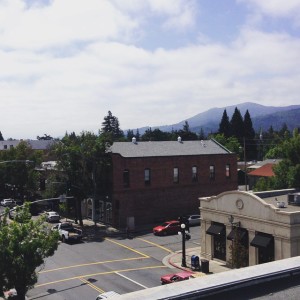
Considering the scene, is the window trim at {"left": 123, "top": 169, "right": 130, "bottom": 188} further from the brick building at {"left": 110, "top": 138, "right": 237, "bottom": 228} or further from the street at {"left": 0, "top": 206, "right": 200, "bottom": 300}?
the street at {"left": 0, "top": 206, "right": 200, "bottom": 300}

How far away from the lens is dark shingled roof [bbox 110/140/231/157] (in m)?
52.0

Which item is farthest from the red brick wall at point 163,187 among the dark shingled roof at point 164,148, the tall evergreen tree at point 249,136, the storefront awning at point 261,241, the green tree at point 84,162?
the tall evergreen tree at point 249,136

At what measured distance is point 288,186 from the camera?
4634 cm

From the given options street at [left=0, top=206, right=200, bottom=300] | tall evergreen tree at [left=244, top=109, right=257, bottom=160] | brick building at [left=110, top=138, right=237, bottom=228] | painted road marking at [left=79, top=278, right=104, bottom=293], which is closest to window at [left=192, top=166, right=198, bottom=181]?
brick building at [left=110, top=138, right=237, bottom=228]

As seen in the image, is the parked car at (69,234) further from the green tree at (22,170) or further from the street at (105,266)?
the green tree at (22,170)

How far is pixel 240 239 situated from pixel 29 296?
1488 centimetres

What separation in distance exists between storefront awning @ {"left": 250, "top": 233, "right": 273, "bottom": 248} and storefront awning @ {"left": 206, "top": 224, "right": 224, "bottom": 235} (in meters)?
3.76

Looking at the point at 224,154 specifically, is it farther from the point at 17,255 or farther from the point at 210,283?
the point at 210,283

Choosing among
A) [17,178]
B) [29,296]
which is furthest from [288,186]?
[17,178]

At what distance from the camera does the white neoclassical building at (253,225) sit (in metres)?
27.6

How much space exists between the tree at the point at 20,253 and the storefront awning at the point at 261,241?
1470 centimetres

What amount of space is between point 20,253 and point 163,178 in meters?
33.2

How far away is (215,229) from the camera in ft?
111

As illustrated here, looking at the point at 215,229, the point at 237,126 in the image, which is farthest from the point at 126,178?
the point at 237,126
